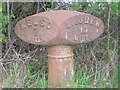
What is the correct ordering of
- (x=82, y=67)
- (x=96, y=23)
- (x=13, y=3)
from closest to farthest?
(x=96, y=23) → (x=82, y=67) → (x=13, y=3)

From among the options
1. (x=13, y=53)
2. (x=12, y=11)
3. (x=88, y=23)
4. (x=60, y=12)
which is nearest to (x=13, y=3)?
(x=12, y=11)

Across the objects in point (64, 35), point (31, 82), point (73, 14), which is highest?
point (73, 14)

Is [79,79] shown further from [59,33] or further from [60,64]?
[59,33]

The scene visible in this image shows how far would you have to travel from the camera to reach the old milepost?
2.54 meters

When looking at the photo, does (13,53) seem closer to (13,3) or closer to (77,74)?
(13,3)

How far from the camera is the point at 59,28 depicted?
2.52m

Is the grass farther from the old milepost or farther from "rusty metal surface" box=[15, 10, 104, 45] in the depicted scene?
"rusty metal surface" box=[15, 10, 104, 45]

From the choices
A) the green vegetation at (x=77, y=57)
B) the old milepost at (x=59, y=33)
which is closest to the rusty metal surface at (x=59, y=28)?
the old milepost at (x=59, y=33)

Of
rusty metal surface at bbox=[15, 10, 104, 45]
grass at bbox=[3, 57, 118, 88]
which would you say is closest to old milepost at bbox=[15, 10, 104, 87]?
rusty metal surface at bbox=[15, 10, 104, 45]

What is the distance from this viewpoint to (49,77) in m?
2.74

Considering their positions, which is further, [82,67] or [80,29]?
[82,67]

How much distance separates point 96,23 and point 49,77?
0.73 metres

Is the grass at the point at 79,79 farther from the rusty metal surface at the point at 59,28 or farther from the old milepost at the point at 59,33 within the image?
the rusty metal surface at the point at 59,28

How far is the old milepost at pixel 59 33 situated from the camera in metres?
2.54
